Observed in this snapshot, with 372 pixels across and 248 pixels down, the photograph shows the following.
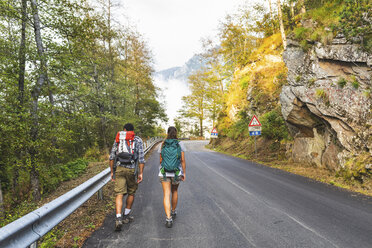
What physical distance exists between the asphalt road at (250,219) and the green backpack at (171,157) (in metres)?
1.08

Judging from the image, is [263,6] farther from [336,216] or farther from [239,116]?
[336,216]

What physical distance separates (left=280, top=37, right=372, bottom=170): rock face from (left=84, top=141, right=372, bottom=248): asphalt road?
8.31ft

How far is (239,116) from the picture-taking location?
22656 millimetres

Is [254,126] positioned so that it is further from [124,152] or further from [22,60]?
[22,60]

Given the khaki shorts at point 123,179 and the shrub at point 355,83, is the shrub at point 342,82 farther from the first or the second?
the khaki shorts at point 123,179

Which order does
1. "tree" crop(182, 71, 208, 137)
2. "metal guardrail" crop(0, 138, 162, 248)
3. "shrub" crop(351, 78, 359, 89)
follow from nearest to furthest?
1. "metal guardrail" crop(0, 138, 162, 248)
2. "shrub" crop(351, 78, 359, 89)
3. "tree" crop(182, 71, 208, 137)

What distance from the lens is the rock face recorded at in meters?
7.65

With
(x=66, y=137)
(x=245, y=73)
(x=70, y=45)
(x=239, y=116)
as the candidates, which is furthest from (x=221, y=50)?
(x=66, y=137)

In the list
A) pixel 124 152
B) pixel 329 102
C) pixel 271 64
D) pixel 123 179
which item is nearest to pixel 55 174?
pixel 123 179

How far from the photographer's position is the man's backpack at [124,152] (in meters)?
4.38

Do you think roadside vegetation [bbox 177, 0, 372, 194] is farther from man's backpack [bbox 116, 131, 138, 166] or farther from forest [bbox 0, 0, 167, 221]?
forest [bbox 0, 0, 167, 221]

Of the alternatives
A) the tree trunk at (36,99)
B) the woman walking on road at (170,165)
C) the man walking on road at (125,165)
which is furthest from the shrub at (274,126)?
the tree trunk at (36,99)

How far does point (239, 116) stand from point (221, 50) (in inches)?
363

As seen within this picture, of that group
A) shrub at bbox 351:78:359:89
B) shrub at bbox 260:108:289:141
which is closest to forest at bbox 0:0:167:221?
shrub at bbox 351:78:359:89
